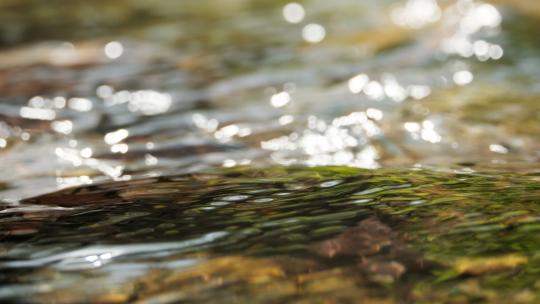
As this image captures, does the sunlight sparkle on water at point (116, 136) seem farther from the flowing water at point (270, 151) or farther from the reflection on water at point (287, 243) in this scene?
the reflection on water at point (287, 243)

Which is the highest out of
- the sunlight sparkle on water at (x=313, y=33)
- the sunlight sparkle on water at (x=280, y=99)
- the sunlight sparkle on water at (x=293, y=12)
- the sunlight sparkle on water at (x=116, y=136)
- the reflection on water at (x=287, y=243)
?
the sunlight sparkle on water at (x=293, y=12)

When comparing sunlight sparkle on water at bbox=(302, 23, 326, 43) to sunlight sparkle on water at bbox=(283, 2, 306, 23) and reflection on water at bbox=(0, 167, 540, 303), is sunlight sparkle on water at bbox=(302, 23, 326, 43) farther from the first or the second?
reflection on water at bbox=(0, 167, 540, 303)

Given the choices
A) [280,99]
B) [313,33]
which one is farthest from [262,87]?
[313,33]

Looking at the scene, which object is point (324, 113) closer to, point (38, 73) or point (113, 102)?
point (113, 102)

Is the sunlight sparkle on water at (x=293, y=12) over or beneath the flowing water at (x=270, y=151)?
over

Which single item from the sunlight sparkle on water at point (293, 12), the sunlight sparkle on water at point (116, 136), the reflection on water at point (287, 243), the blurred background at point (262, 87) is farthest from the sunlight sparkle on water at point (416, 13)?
the reflection on water at point (287, 243)

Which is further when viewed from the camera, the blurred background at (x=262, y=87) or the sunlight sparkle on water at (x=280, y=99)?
the sunlight sparkle on water at (x=280, y=99)

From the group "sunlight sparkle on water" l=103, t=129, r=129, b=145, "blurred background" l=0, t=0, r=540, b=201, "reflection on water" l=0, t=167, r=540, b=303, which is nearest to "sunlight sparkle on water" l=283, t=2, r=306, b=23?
"blurred background" l=0, t=0, r=540, b=201
